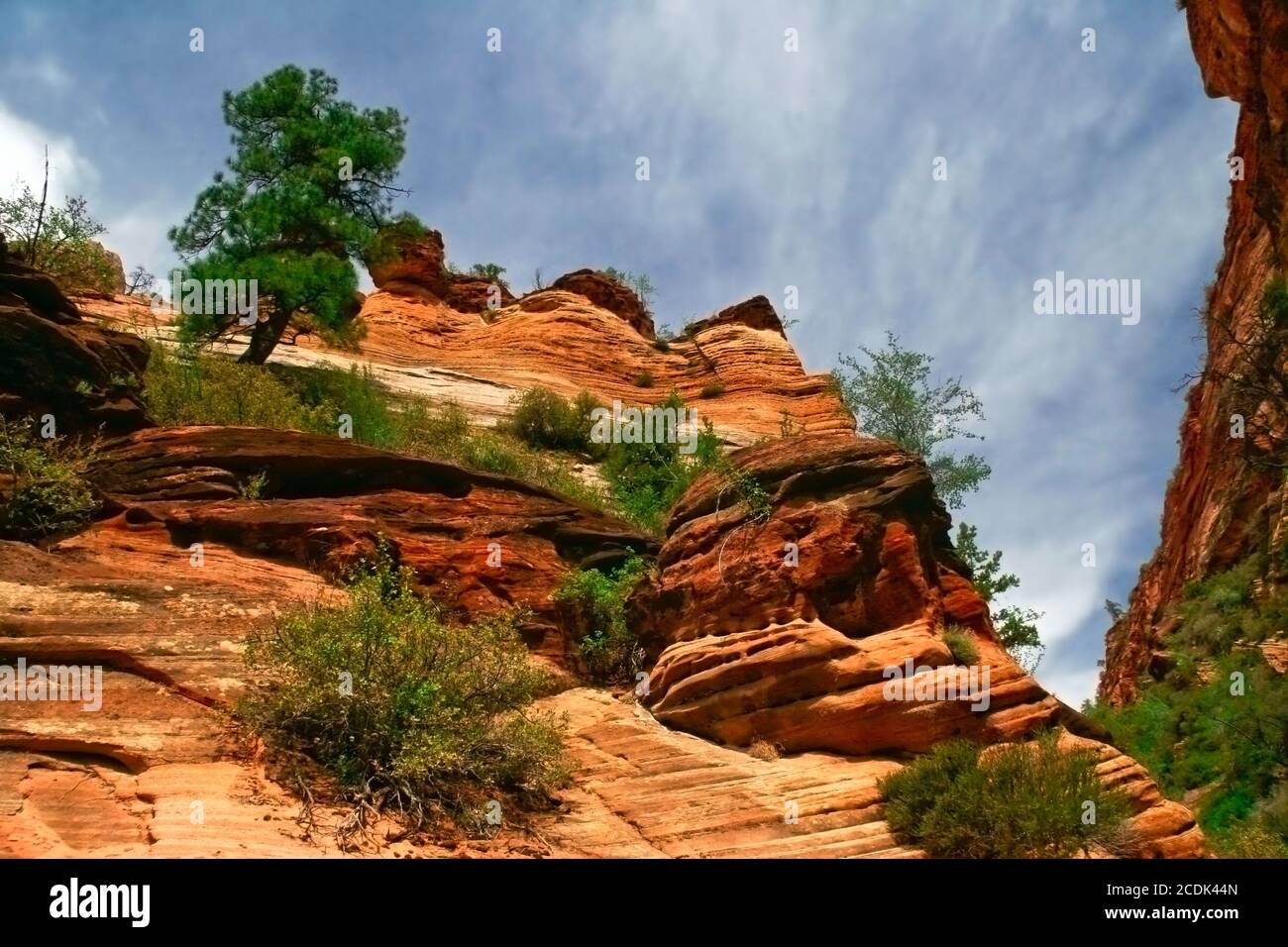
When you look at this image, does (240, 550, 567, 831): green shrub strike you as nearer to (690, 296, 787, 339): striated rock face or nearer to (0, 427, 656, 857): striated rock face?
(0, 427, 656, 857): striated rock face

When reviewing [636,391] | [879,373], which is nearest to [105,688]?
[636,391]

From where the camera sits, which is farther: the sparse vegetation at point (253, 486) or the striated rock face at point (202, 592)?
the sparse vegetation at point (253, 486)

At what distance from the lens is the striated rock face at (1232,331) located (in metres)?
24.5

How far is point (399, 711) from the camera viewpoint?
27.9ft

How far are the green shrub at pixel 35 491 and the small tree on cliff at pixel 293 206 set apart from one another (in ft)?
35.2

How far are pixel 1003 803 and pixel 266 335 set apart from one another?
19577mm

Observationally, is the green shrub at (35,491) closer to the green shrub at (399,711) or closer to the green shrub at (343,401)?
the green shrub at (399,711)

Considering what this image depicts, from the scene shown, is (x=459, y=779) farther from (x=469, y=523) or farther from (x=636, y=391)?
(x=636, y=391)

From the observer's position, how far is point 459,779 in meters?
8.59

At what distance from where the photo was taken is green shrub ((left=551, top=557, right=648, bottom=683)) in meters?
12.5

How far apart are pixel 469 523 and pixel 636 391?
18053 millimetres

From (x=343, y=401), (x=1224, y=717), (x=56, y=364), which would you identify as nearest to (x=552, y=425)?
(x=343, y=401)

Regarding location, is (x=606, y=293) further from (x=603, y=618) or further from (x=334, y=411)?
(x=603, y=618)

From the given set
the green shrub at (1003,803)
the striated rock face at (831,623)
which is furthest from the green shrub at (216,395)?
the green shrub at (1003,803)
